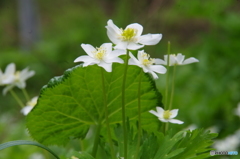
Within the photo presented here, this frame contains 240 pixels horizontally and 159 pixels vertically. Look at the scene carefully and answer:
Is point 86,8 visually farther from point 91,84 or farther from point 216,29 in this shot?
point 91,84

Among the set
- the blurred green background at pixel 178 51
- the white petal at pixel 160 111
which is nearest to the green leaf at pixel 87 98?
the white petal at pixel 160 111

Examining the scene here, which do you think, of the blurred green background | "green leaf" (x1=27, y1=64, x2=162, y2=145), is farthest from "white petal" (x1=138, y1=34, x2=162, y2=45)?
the blurred green background

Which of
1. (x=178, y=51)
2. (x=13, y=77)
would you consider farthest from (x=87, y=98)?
(x=178, y=51)

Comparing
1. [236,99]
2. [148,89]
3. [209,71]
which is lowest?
[148,89]

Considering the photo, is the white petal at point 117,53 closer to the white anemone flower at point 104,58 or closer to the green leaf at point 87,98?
the white anemone flower at point 104,58

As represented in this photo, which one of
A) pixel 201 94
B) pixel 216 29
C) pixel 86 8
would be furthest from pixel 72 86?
pixel 86 8

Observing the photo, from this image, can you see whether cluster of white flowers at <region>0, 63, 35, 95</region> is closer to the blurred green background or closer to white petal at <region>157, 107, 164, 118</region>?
the blurred green background

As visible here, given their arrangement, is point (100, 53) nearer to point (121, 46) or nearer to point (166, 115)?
point (121, 46)
